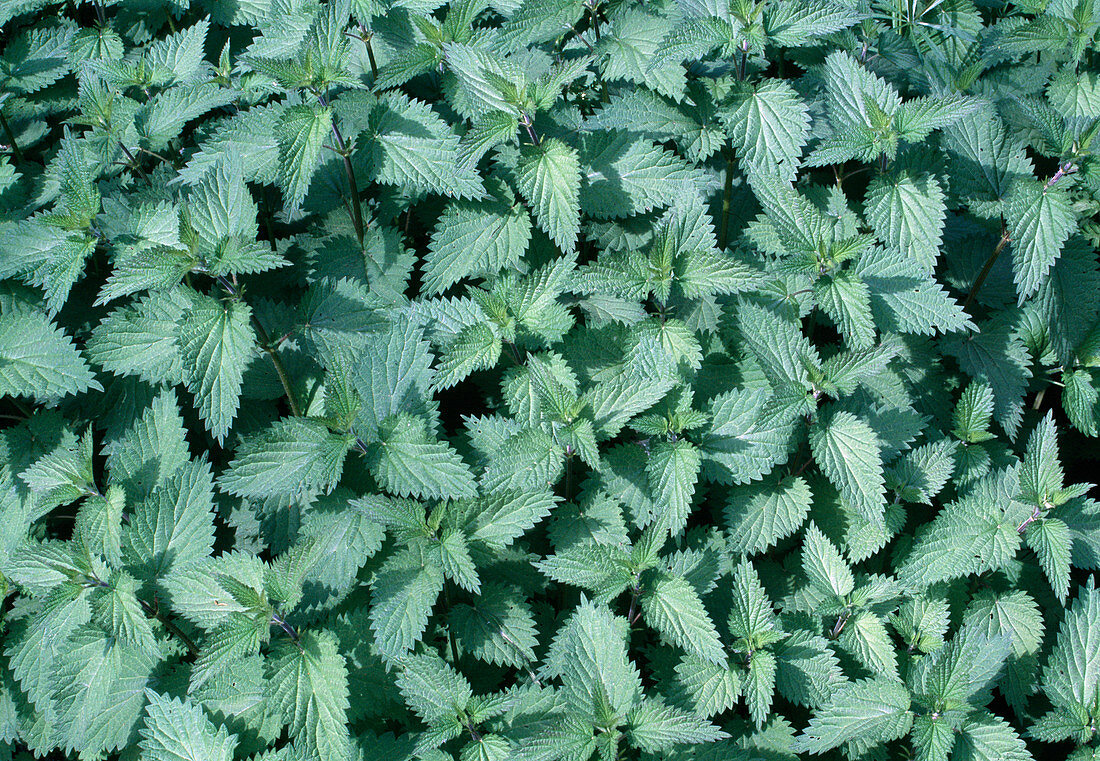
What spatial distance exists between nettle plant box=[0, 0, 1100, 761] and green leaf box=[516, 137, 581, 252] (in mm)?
14

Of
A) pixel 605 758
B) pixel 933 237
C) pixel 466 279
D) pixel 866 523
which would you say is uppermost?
pixel 933 237

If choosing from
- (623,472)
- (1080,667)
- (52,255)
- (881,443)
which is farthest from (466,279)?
(1080,667)

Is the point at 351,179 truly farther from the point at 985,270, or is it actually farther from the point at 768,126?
the point at 985,270

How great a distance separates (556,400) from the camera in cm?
282

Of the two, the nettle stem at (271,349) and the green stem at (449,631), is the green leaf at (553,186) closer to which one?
the nettle stem at (271,349)

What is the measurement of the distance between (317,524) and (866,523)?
6.76ft

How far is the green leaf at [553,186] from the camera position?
305cm

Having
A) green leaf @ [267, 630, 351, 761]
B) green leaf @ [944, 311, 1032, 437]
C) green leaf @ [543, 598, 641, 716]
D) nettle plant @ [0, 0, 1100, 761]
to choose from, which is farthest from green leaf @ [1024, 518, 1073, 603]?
green leaf @ [267, 630, 351, 761]

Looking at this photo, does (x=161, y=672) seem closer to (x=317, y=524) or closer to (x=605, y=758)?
(x=317, y=524)

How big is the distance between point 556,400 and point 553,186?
0.86 m

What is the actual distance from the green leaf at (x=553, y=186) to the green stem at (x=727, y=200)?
0.74 metres

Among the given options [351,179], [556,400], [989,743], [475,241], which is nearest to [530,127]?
[475,241]

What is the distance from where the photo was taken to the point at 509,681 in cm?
307

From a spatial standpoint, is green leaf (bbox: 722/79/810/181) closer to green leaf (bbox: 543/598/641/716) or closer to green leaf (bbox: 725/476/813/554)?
green leaf (bbox: 725/476/813/554)
